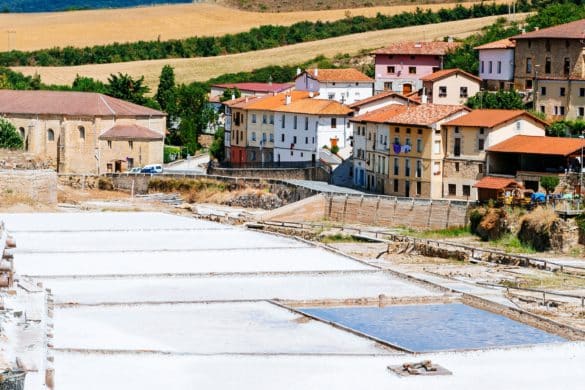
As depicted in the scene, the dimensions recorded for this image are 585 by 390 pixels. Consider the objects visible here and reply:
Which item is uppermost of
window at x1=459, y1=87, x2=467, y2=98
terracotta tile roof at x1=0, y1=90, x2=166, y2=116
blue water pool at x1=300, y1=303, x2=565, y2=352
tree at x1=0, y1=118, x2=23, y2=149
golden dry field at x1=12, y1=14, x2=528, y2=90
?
golden dry field at x1=12, y1=14, x2=528, y2=90

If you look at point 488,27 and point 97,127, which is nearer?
point 97,127

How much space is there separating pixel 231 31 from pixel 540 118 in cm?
7360

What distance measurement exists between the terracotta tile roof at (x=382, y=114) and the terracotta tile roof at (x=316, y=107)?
330 centimetres

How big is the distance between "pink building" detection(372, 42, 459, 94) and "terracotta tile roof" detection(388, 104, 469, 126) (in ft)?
54.2

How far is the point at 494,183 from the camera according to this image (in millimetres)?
77062

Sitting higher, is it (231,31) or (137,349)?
(231,31)

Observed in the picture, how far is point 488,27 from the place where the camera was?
399 feet

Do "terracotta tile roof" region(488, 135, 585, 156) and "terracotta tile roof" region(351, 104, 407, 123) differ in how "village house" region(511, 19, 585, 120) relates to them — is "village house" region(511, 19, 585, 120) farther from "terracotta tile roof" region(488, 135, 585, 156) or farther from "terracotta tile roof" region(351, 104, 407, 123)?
"terracotta tile roof" region(488, 135, 585, 156)

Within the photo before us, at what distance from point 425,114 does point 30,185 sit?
19.4 m

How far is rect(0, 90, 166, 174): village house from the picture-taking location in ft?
320

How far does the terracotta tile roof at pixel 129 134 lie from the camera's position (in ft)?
319

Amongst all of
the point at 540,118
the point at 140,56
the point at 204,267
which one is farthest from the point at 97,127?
the point at 140,56

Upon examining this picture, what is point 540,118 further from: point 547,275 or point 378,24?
point 378,24

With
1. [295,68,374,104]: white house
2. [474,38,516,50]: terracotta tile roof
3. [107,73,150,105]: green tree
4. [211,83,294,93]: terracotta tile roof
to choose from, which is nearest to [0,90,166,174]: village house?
[295,68,374,104]: white house
